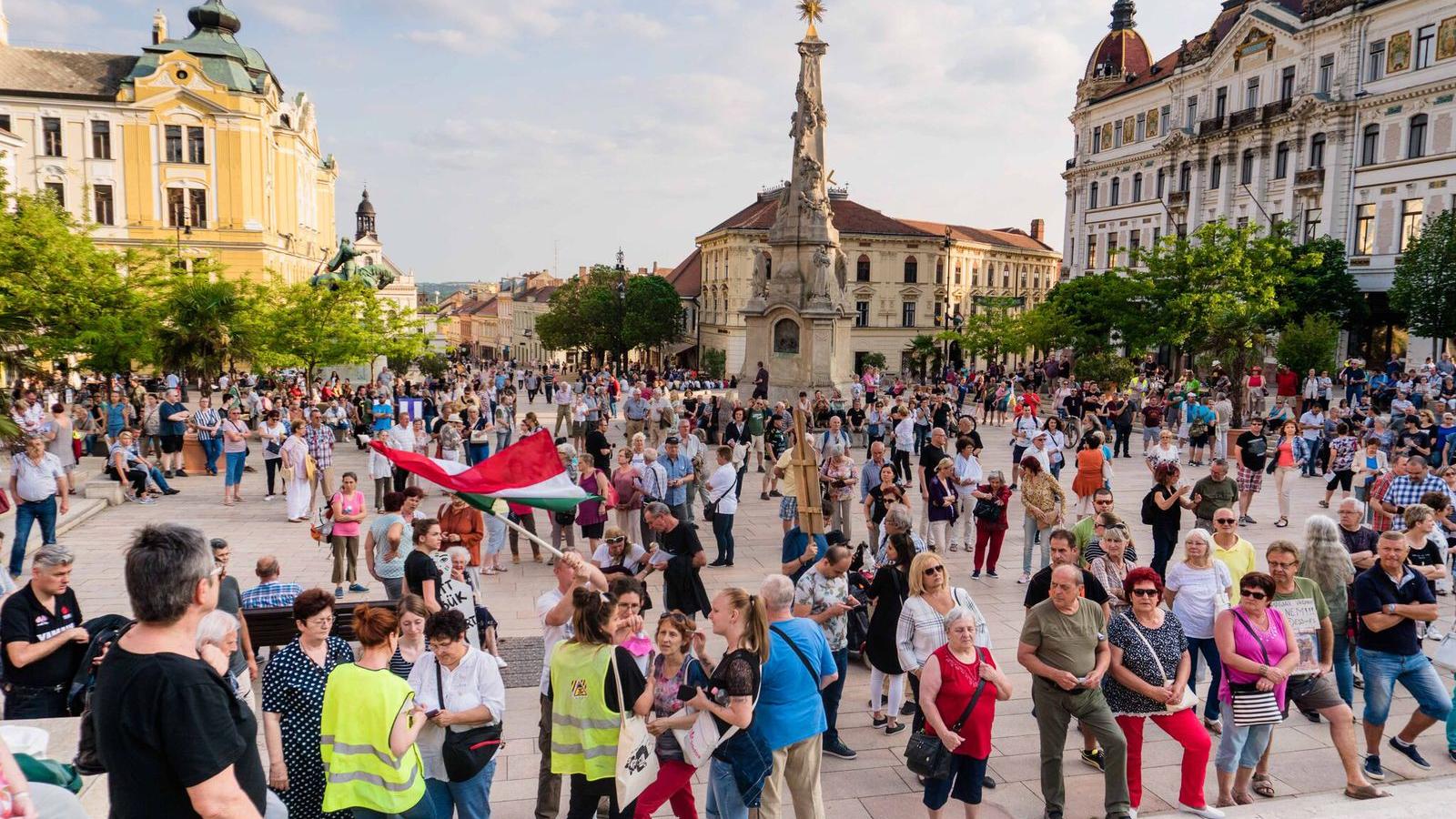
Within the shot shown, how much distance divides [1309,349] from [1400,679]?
1098 inches

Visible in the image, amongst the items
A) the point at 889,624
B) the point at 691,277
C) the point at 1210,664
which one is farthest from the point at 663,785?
the point at 691,277

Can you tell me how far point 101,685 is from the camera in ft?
9.87

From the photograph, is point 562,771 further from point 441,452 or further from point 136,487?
point 136,487

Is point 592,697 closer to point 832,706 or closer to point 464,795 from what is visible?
point 464,795

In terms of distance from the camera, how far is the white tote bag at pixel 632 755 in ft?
17.0

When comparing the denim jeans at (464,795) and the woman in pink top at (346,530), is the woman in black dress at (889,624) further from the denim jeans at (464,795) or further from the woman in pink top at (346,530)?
the woman in pink top at (346,530)

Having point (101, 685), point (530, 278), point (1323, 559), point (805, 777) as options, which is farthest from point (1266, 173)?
point (530, 278)

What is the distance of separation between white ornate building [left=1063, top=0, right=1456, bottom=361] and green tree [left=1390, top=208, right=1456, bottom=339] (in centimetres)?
→ 442

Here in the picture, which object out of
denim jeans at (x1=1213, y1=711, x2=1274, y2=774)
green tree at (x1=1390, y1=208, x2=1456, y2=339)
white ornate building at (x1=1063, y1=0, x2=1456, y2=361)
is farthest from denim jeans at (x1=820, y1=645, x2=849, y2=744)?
white ornate building at (x1=1063, y1=0, x2=1456, y2=361)

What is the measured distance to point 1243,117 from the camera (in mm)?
47000

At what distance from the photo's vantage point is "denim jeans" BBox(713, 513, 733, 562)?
13133 millimetres

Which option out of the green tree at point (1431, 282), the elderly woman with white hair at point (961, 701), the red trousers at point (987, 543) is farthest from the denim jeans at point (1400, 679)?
the green tree at point (1431, 282)

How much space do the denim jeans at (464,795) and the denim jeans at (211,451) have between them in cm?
1713

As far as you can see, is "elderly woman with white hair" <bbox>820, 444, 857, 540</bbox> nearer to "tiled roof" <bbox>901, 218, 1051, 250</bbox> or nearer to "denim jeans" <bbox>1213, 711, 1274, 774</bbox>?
"denim jeans" <bbox>1213, 711, 1274, 774</bbox>
